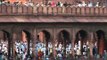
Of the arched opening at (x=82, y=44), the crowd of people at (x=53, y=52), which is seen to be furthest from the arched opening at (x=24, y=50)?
the arched opening at (x=82, y=44)

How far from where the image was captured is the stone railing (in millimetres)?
46031

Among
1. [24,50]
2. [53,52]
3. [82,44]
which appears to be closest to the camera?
[53,52]

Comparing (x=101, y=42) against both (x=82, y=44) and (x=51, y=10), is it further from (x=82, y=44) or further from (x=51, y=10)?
(x=51, y=10)

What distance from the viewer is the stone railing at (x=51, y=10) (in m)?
46.0

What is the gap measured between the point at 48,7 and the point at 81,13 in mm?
2807

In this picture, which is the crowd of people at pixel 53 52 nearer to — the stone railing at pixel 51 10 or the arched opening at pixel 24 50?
the arched opening at pixel 24 50

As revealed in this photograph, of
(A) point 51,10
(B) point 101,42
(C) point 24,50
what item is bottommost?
(C) point 24,50

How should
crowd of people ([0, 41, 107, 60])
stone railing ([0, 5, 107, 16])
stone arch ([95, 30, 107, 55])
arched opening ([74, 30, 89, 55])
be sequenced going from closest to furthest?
crowd of people ([0, 41, 107, 60]), stone railing ([0, 5, 107, 16]), arched opening ([74, 30, 89, 55]), stone arch ([95, 30, 107, 55])

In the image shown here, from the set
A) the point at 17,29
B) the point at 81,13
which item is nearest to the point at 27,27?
the point at 17,29

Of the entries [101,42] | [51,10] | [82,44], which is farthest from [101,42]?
[51,10]

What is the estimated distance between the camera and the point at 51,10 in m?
47.4

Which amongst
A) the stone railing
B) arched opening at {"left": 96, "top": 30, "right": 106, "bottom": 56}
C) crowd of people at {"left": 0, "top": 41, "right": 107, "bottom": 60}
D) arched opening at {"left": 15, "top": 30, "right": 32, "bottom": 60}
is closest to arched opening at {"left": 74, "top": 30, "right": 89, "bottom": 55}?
crowd of people at {"left": 0, "top": 41, "right": 107, "bottom": 60}

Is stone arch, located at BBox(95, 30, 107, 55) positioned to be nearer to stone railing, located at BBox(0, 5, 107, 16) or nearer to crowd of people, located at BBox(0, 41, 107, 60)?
crowd of people, located at BBox(0, 41, 107, 60)

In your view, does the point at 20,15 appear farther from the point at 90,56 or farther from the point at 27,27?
the point at 90,56
